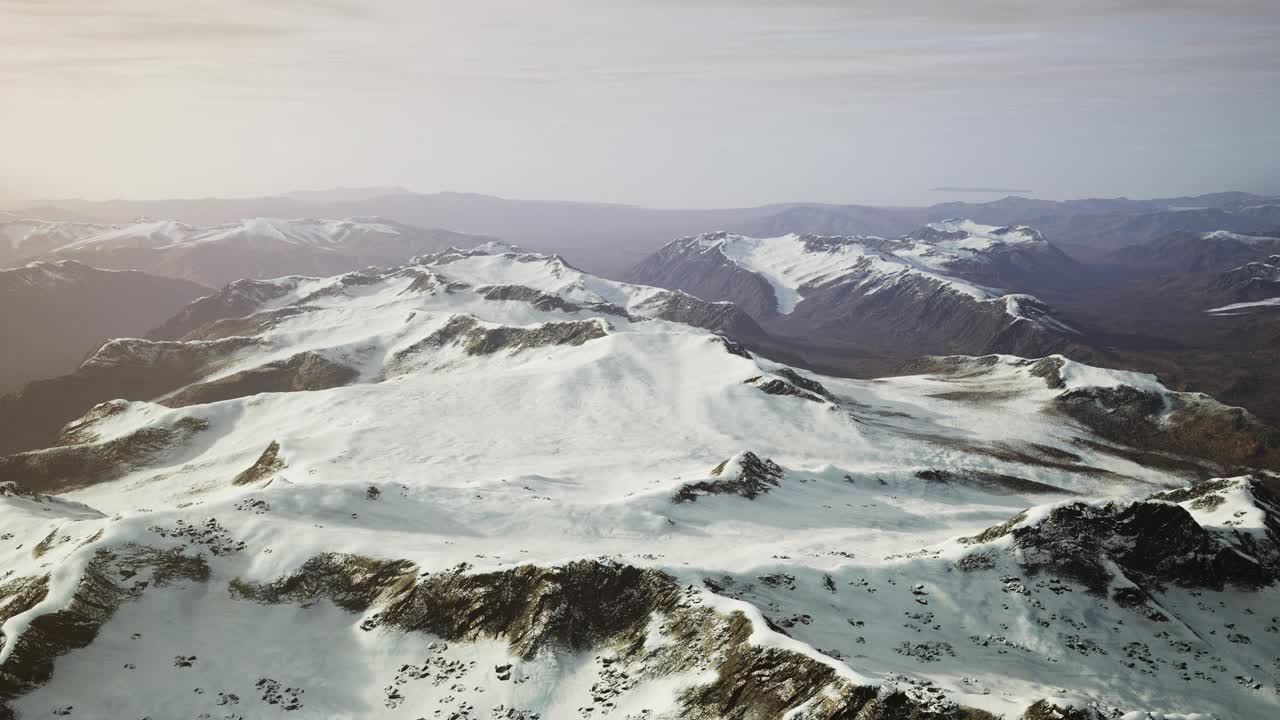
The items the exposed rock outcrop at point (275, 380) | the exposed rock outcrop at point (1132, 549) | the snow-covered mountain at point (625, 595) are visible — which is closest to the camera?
the snow-covered mountain at point (625, 595)

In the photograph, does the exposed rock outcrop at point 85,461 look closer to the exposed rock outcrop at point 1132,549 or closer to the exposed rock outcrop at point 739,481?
the exposed rock outcrop at point 739,481

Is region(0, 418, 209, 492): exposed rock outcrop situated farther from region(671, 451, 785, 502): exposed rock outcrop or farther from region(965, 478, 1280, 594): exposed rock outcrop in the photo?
region(965, 478, 1280, 594): exposed rock outcrop

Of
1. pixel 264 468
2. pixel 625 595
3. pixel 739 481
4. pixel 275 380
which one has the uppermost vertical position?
pixel 625 595

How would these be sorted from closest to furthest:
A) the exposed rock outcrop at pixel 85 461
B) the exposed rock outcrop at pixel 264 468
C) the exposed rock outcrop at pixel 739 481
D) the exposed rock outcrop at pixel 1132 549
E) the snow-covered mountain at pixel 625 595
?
1. the snow-covered mountain at pixel 625 595
2. the exposed rock outcrop at pixel 1132 549
3. the exposed rock outcrop at pixel 739 481
4. the exposed rock outcrop at pixel 264 468
5. the exposed rock outcrop at pixel 85 461

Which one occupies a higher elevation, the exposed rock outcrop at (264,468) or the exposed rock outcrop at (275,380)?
the exposed rock outcrop at (264,468)

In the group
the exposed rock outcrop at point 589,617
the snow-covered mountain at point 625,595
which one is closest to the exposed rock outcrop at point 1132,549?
the snow-covered mountain at point 625,595

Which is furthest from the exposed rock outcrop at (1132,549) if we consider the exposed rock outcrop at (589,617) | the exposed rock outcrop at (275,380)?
the exposed rock outcrop at (275,380)

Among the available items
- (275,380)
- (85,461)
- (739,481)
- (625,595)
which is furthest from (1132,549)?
(275,380)

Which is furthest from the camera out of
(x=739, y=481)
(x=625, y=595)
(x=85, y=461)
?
(x=85, y=461)

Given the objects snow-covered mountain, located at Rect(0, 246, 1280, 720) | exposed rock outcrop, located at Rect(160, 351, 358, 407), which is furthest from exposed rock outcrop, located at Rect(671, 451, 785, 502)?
exposed rock outcrop, located at Rect(160, 351, 358, 407)

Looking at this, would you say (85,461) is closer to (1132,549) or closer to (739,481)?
(739,481)

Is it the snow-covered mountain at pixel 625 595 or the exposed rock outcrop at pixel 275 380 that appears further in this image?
the exposed rock outcrop at pixel 275 380

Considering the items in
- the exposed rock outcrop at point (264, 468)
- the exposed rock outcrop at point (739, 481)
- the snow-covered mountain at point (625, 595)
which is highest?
the snow-covered mountain at point (625, 595)
